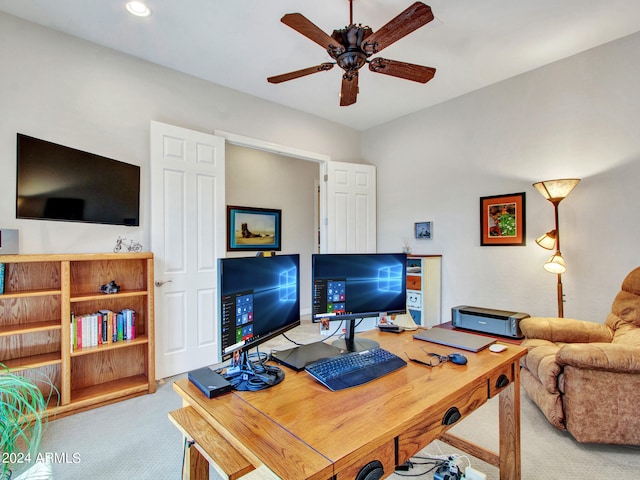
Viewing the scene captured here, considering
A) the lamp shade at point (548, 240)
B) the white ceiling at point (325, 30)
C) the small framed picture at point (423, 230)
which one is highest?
the white ceiling at point (325, 30)

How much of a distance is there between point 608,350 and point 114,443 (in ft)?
9.84

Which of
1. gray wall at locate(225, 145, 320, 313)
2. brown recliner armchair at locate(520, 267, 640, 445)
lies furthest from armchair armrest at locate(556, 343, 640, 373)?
gray wall at locate(225, 145, 320, 313)

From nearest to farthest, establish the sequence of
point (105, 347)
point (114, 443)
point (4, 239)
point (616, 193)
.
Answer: point (114, 443)
point (4, 239)
point (105, 347)
point (616, 193)

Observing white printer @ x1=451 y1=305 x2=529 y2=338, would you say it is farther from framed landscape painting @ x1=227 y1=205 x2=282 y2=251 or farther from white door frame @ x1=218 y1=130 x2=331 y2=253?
framed landscape painting @ x1=227 y1=205 x2=282 y2=251

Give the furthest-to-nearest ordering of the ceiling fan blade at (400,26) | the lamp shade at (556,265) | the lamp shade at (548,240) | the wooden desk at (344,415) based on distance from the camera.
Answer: the lamp shade at (548,240) < the lamp shade at (556,265) < the ceiling fan blade at (400,26) < the wooden desk at (344,415)

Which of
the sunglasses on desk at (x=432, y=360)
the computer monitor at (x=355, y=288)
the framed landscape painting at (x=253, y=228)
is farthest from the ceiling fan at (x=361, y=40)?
the framed landscape painting at (x=253, y=228)

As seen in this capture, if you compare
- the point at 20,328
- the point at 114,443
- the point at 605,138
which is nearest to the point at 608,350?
the point at 605,138

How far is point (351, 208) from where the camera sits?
450 cm

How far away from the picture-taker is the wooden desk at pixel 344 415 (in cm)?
78

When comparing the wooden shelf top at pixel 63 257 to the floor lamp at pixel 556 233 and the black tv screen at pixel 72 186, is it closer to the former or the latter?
the black tv screen at pixel 72 186

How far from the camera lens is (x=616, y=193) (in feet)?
9.05

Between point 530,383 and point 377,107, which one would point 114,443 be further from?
point 377,107

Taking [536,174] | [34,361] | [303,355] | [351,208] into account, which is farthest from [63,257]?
[536,174]

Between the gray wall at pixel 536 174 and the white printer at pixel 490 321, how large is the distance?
0.49 meters
